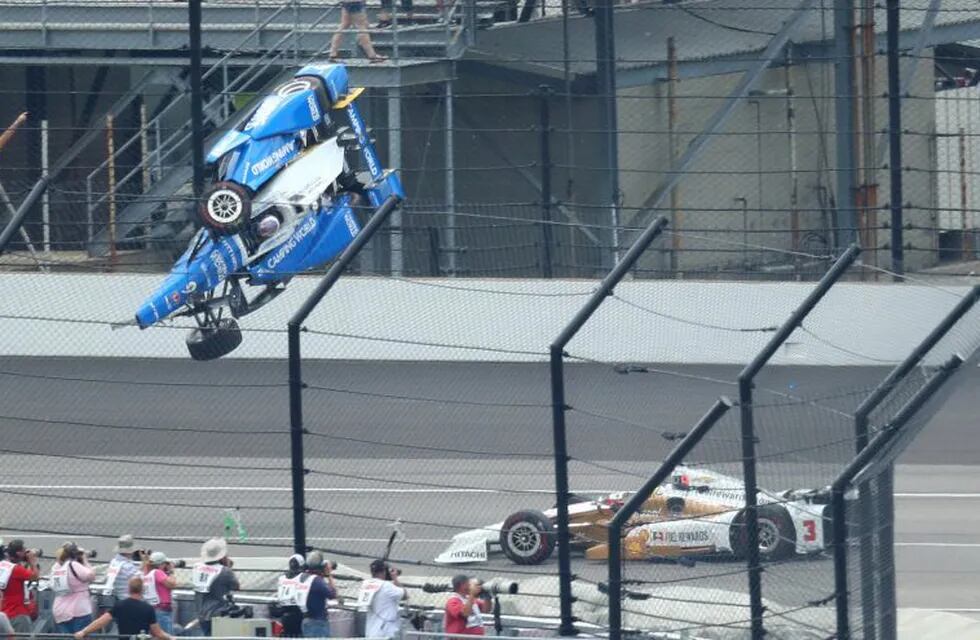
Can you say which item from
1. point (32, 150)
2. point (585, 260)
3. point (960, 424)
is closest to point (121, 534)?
point (585, 260)

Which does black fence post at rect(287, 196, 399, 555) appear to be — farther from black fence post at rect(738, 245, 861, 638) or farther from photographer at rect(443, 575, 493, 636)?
black fence post at rect(738, 245, 861, 638)

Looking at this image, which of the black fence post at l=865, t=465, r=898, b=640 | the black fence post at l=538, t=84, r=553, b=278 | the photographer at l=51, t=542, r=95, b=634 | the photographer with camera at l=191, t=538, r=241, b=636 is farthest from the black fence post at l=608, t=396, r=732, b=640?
the black fence post at l=538, t=84, r=553, b=278

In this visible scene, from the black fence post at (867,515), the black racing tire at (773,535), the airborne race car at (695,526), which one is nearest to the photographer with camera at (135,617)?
the airborne race car at (695,526)

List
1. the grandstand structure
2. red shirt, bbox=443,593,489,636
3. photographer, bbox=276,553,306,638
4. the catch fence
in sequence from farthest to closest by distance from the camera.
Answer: the grandstand structure
photographer, bbox=276,553,306,638
red shirt, bbox=443,593,489,636
the catch fence

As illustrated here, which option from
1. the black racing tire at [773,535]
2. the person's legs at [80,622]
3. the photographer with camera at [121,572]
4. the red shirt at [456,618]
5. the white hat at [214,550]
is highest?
the black racing tire at [773,535]

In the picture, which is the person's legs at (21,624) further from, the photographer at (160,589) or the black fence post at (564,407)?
the black fence post at (564,407)

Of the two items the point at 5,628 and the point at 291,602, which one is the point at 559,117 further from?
the point at 5,628

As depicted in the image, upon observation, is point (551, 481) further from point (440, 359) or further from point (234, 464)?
point (234, 464)
